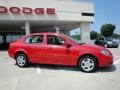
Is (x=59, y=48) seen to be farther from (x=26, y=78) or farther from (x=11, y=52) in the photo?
(x=11, y=52)

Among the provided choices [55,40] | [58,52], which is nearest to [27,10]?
[55,40]

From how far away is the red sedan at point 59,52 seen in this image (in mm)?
8492

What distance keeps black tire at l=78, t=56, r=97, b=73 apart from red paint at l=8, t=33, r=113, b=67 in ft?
0.57

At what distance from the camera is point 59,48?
894 centimetres

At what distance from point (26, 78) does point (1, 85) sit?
110 centimetres

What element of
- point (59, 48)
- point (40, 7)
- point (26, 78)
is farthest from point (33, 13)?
point (26, 78)

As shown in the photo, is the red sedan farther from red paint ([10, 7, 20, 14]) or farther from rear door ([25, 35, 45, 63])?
red paint ([10, 7, 20, 14])

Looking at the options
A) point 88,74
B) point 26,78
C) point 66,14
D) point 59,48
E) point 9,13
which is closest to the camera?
point 26,78

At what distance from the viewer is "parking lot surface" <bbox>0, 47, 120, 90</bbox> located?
256 inches

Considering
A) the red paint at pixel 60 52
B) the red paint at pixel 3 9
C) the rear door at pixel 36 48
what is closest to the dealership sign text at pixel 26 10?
the red paint at pixel 3 9

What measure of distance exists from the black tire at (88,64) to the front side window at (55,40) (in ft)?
3.91

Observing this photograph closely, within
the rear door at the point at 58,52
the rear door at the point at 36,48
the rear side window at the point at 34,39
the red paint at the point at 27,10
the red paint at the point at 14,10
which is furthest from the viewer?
the red paint at the point at 27,10

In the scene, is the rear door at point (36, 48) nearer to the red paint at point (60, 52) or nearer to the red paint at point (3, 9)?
the red paint at point (60, 52)

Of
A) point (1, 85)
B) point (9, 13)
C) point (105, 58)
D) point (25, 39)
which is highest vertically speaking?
point (9, 13)
